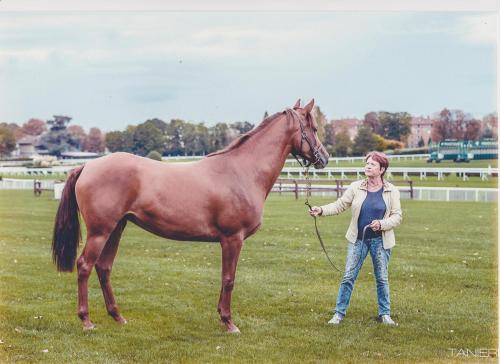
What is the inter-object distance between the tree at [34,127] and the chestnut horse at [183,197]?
3.35m

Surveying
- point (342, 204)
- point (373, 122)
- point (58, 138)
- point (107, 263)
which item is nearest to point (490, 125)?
point (373, 122)

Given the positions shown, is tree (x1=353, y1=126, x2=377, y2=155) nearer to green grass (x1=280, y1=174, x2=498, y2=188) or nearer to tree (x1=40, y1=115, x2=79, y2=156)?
green grass (x1=280, y1=174, x2=498, y2=188)

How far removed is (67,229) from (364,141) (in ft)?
22.6

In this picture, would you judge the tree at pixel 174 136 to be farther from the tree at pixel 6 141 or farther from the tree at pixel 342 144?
the tree at pixel 342 144

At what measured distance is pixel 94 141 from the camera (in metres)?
10.2

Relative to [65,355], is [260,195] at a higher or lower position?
higher

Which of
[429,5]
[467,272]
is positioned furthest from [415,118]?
[429,5]

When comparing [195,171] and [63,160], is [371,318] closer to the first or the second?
[195,171]

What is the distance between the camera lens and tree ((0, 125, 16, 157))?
940 centimetres

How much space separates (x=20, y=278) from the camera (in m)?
9.01

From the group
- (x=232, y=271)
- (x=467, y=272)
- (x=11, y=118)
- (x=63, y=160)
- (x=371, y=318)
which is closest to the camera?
(x=232, y=271)

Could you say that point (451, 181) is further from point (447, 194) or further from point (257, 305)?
point (257, 305)

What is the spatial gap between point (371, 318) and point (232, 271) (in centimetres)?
176

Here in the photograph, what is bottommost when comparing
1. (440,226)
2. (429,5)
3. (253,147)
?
(440,226)
